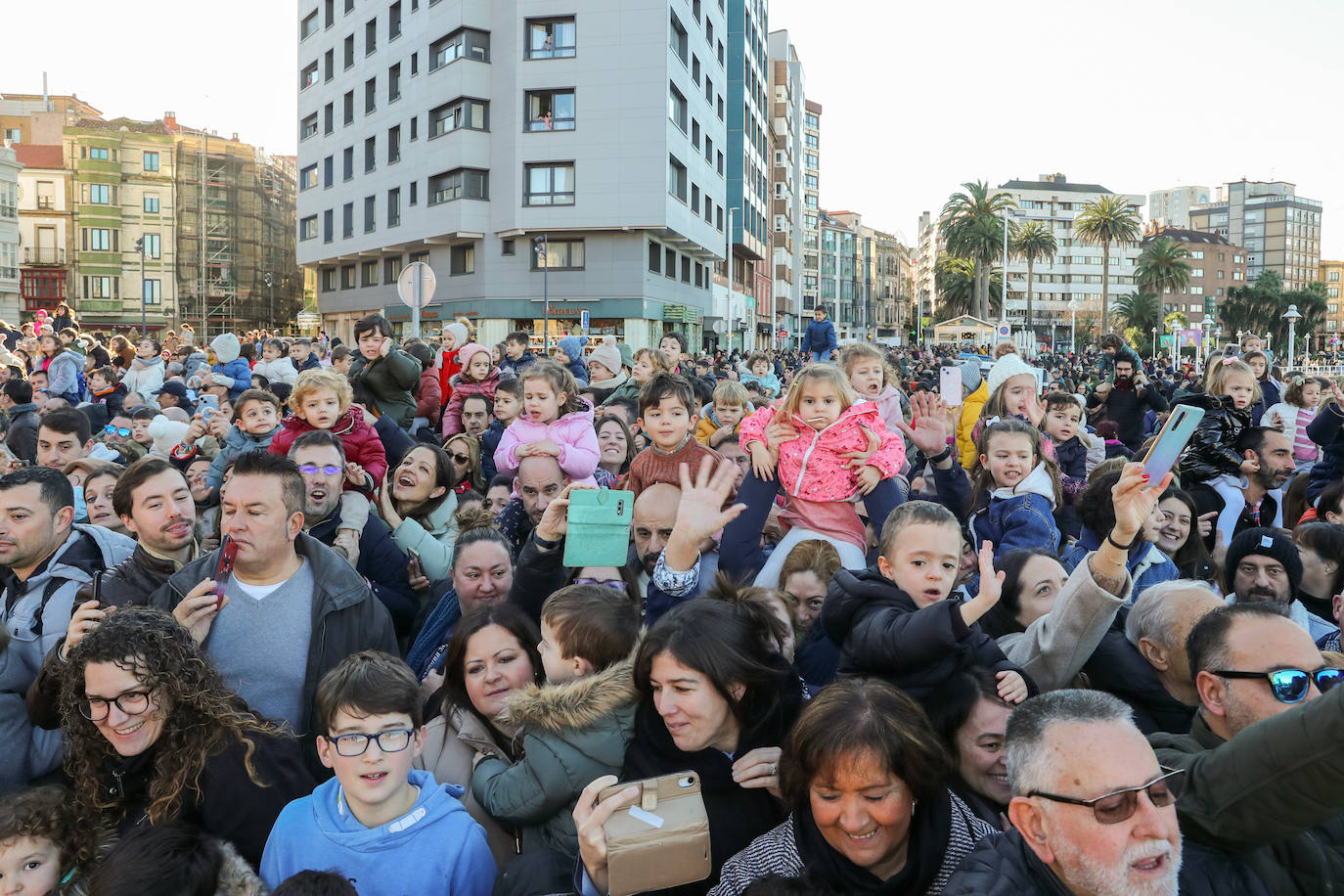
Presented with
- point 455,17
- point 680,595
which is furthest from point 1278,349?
point 680,595

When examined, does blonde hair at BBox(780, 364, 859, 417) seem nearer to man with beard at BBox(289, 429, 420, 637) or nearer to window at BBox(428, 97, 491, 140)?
man with beard at BBox(289, 429, 420, 637)

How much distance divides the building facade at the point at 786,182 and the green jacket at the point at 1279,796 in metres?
59.9

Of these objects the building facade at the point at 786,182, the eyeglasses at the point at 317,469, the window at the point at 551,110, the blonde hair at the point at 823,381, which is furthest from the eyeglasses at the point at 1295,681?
the building facade at the point at 786,182

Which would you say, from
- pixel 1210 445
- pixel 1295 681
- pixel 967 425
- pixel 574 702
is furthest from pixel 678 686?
pixel 967 425

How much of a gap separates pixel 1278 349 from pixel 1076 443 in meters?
97.5

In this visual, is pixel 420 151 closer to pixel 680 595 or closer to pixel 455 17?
pixel 455 17

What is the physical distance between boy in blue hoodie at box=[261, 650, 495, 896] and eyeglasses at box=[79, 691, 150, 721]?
0.63 m

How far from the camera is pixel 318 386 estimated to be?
238 inches

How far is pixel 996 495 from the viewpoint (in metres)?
5.39

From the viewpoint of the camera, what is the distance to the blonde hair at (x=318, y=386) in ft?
19.8

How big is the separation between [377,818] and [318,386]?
12.5 feet

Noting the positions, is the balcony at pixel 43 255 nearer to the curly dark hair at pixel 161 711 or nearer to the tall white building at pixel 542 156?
the tall white building at pixel 542 156

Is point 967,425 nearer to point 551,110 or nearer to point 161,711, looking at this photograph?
point 161,711

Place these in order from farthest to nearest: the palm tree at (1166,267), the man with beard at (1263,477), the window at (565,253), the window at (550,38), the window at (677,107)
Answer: the palm tree at (1166,267)
the window at (565,253)
the window at (677,107)
the window at (550,38)
the man with beard at (1263,477)
